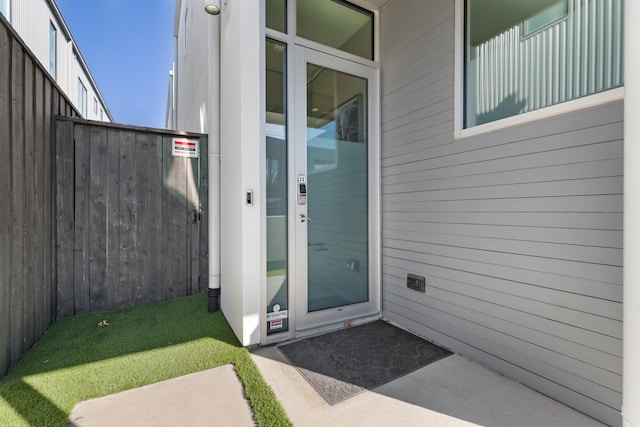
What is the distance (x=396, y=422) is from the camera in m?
1.46

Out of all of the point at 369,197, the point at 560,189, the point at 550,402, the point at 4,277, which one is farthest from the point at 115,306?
the point at 560,189

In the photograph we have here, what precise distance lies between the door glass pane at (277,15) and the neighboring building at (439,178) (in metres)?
0.02

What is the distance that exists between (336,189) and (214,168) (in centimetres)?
122

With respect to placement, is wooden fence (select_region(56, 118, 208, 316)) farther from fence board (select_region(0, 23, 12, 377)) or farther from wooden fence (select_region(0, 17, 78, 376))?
fence board (select_region(0, 23, 12, 377))

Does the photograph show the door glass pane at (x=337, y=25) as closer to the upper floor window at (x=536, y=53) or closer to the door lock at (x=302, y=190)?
the upper floor window at (x=536, y=53)

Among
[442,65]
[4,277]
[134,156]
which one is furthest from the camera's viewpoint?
[134,156]

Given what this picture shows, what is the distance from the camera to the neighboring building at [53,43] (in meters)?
5.40

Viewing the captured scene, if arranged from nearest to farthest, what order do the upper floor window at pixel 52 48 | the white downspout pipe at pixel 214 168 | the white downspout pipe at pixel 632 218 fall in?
the white downspout pipe at pixel 632 218, the white downspout pipe at pixel 214 168, the upper floor window at pixel 52 48

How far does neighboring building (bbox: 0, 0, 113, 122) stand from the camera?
5402 millimetres

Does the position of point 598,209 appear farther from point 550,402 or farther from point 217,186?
point 217,186

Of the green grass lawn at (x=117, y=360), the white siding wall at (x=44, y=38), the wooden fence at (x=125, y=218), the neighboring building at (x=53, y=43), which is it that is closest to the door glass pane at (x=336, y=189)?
the green grass lawn at (x=117, y=360)

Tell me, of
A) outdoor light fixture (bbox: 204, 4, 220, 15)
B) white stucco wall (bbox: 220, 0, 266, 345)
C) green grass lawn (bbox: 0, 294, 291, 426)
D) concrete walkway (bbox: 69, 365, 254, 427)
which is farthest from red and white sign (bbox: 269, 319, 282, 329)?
outdoor light fixture (bbox: 204, 4, 220, 15)

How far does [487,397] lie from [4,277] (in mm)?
2853

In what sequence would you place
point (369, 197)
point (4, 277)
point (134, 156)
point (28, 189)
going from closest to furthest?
1. point (4, 277)
2. point (28, 189)
3. point (369, 197)
4. point (134, 156)
